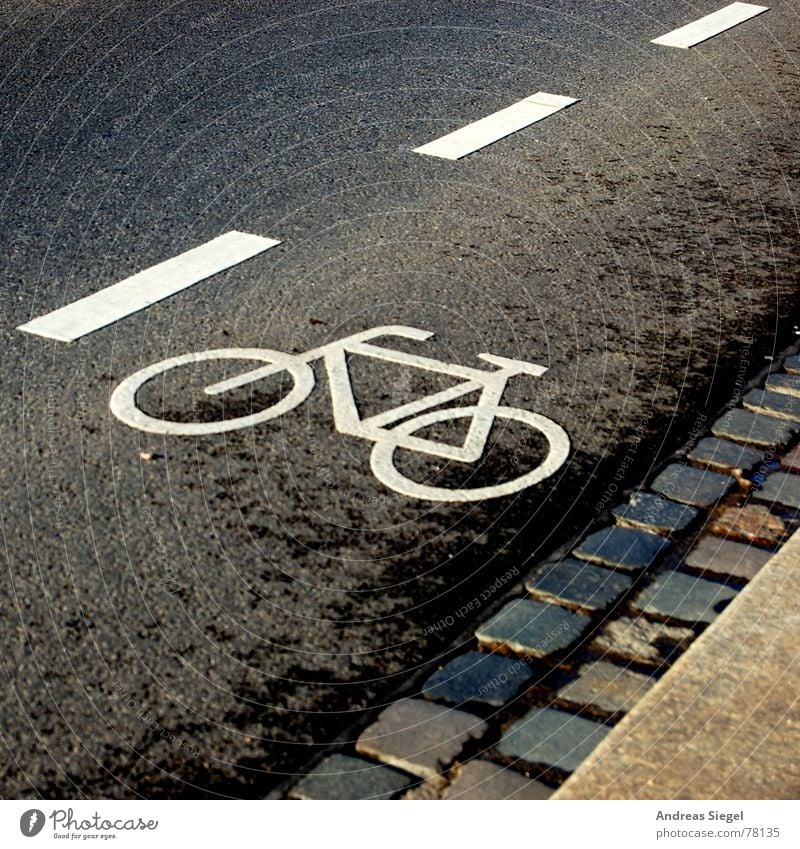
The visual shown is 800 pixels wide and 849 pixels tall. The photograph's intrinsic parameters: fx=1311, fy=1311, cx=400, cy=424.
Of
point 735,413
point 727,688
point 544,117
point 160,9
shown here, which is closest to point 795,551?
point 727,688

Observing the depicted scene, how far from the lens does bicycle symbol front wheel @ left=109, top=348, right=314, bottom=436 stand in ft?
14.0

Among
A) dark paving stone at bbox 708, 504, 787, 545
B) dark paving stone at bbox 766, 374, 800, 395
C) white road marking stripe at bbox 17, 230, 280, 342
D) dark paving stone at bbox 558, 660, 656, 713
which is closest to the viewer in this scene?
dark paving stone at bbox 558, 660, 656, 713

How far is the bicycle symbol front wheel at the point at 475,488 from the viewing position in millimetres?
3932

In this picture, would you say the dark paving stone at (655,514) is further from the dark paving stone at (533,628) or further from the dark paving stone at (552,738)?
the dark paving stone at (552,738)

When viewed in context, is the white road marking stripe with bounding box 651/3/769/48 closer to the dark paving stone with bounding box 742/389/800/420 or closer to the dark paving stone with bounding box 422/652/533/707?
the dark paving stone with bounding box 742/389/800/420

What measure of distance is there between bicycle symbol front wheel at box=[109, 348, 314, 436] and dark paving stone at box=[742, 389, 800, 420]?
4.98 ft

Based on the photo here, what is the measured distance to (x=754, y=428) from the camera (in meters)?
4.33

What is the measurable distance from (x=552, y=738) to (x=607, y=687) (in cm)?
23

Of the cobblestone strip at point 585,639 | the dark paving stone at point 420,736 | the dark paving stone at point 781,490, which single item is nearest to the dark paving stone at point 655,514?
the cobblestone strip at point 585,639

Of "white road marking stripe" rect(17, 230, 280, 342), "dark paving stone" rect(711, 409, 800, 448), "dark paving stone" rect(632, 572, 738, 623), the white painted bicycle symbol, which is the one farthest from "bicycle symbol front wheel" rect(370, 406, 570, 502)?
"white road marking stripe" rect(17, 230, 280, 342)

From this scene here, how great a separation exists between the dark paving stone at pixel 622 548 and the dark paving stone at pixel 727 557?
0.32 ft

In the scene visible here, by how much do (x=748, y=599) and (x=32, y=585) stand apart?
6.07ft

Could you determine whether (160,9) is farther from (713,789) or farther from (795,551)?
(713,789)

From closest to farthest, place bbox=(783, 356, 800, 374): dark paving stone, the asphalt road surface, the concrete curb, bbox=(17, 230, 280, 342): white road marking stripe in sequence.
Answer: the concrete curb → the asphalt road surface → bbox=(783, 356, 800, 374): dark paving stone → bbox=(17, 230, 280, 342): white road marking stripe
